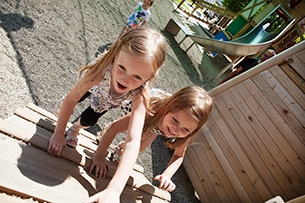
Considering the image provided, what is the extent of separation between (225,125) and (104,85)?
192cm

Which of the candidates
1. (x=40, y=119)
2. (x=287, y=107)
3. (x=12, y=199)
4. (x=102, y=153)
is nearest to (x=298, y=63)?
(x=287, y=107)

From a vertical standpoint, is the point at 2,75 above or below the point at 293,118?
below

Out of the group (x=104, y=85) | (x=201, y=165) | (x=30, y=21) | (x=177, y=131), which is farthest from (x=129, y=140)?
(x=30, y=21)

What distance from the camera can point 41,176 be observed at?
1.12 meters

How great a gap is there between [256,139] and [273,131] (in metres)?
0.20

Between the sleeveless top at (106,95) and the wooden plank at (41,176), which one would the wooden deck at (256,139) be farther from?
the wooden plank at (41,176)

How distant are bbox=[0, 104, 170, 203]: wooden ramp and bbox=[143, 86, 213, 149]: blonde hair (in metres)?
0.44

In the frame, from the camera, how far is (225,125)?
9.84ft

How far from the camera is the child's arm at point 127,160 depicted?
98cm

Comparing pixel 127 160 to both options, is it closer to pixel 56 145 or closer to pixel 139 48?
pixel 56 145

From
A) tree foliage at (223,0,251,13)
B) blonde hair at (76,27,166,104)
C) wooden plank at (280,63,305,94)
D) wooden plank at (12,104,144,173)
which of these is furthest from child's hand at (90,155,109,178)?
tree foliage at (223,0,251,13)

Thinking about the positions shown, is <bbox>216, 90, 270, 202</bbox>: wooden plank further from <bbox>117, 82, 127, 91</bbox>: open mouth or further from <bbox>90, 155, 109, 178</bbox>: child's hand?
<bbox>117, 82, 127, 91</bbox>: open mouth

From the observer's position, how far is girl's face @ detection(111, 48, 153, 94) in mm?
1212

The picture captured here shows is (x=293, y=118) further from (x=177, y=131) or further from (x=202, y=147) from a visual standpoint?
(x=177, y=131)
